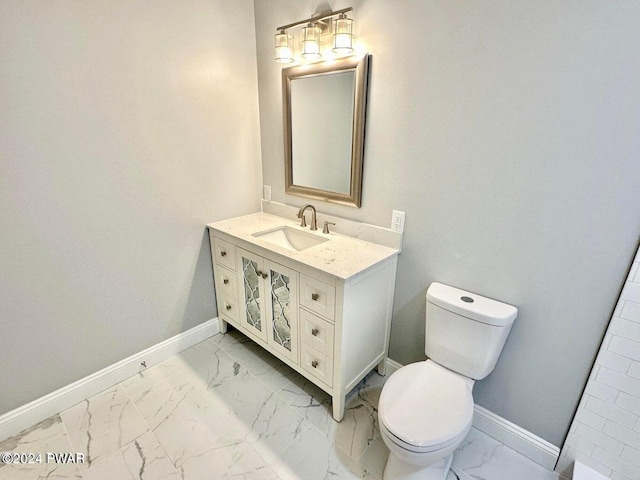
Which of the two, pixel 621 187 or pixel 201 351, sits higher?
pixel 621 187

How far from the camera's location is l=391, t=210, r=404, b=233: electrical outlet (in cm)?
165

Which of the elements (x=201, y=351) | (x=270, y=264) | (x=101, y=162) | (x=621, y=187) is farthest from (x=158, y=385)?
(x=621, y=187)

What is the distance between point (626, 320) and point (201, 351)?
2.21m

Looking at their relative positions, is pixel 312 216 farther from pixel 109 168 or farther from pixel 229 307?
pixel 109 168

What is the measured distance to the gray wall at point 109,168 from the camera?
135 centimetres

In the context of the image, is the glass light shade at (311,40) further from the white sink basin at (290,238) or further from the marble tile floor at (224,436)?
the marble tile floor at (224,436)

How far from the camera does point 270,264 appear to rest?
66.9 inches

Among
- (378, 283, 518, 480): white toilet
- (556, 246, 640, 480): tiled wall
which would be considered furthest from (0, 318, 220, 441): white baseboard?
(556, 246, 640, 480): tiled wall

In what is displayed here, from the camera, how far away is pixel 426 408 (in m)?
1.24

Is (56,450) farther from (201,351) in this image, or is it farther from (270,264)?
(270,264)

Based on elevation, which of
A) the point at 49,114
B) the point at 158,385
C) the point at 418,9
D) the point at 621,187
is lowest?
the point at 158,385

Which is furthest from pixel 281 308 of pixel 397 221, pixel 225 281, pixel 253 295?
pixel 397 221

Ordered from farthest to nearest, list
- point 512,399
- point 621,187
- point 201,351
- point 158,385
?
point 201,351, point 158,385, point 512,399, point 621,187

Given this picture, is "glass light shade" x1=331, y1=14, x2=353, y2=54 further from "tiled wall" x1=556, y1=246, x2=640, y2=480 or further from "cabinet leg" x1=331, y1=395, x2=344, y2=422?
"cabinet leg" x1=331, y1=395, x2=344, y2=422
